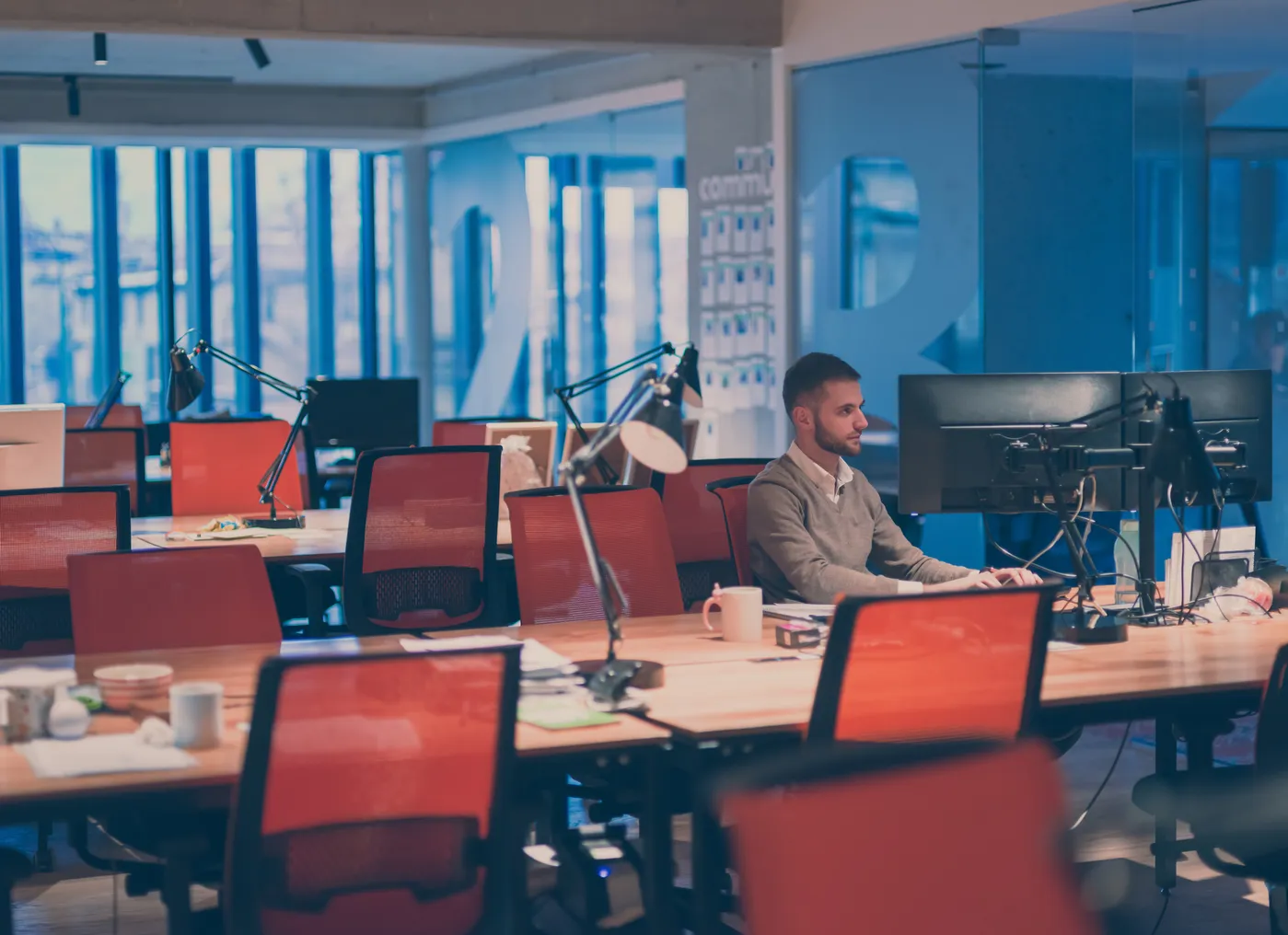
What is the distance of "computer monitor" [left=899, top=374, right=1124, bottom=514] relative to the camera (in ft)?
12.8

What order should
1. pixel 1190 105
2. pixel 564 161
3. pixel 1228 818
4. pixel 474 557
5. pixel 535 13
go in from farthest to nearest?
pixel 564 161 < pixel 535 13 < pixel 1190 105 < pixel 474 557 < pixel 1228 818

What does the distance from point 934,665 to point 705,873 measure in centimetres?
61

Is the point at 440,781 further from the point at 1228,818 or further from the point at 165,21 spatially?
the point at 165,21

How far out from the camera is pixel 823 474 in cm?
427

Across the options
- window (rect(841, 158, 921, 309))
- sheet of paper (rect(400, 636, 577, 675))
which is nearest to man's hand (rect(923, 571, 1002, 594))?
sheet of paper (rect(400, 636, 577, 675))

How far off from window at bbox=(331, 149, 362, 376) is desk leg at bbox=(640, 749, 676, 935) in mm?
10372

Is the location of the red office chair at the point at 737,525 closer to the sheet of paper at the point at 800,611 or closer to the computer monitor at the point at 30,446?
the sheet of paper at the point at 800,611

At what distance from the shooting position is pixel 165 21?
271 inches

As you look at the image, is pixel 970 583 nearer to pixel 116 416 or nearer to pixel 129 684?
pixel 129 684

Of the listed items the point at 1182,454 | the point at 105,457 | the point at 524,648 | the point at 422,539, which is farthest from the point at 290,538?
the point at 1182,454

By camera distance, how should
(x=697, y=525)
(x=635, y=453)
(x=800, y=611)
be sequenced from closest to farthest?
(x=635, y=453) < (x=800, y=611) < (x=697, y=525)

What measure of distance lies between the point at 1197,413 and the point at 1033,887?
8.92 feet

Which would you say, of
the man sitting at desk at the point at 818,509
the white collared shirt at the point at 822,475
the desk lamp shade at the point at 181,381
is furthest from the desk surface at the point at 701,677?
the desk lamp shade at the point at 181,381

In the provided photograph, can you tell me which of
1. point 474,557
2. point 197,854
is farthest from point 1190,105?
point 197,854
